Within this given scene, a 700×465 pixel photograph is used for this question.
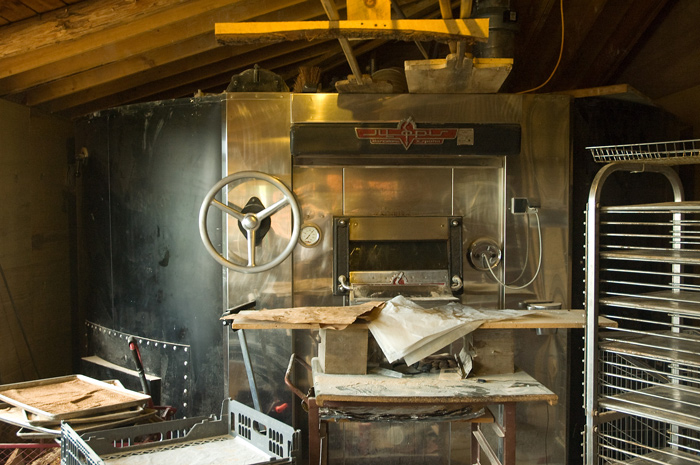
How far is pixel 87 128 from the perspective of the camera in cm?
383

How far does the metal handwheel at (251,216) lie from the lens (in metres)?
3.10

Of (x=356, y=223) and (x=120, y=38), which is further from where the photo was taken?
(x=356, y=223)

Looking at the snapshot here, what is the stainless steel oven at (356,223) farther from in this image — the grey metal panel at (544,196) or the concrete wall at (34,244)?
the concrete wall at (34,244)

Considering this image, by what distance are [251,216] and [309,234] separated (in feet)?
1.13

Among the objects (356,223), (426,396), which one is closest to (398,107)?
(356,223)

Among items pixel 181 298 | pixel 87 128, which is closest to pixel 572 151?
pixel 181 298

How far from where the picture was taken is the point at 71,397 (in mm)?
2639

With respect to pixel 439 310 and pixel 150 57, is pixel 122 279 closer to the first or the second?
pixel 150 57

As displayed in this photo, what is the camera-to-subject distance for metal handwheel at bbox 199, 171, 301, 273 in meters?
3.10

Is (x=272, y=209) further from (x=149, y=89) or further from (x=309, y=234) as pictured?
(x=149, y=89)

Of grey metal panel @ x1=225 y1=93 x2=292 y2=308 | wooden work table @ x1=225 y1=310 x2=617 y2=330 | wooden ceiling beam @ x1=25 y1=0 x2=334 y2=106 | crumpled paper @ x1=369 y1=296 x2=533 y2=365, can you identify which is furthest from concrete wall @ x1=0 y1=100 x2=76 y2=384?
crumpled paper @ x1=369 y1=296 x2=533 y2=365

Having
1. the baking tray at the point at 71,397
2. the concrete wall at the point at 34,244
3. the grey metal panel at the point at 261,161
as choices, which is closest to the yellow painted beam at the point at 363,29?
the grey metal panel at the point at 261,161

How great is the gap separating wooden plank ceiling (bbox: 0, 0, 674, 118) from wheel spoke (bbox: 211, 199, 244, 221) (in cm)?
94

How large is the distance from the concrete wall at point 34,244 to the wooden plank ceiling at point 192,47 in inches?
8.4
